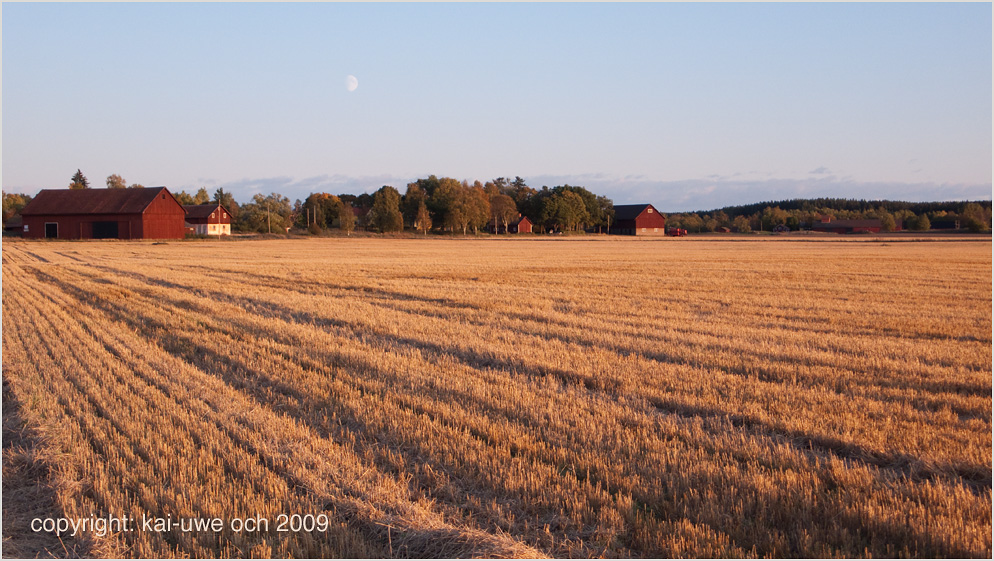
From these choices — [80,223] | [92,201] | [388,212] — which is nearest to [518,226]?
[388,212]

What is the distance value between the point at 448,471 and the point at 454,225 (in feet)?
352

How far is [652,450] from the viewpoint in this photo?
21.1ft

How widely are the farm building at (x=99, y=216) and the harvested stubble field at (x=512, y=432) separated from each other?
67898mm

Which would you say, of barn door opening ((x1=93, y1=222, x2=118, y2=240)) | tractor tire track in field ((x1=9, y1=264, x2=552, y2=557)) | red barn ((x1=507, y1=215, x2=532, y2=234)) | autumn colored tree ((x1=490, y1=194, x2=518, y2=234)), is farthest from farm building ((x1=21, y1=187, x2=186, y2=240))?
tractor tire track in field ((x1=9, y1=264, x2=552, y2=557))

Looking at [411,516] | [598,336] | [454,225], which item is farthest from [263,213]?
[411,516]

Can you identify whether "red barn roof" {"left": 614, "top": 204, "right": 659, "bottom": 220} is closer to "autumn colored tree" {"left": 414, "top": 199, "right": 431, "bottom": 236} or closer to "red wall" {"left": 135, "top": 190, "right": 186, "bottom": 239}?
"autumn colored tree" {"left": 414, "top": 199, "right": 431, "bottom": 236}

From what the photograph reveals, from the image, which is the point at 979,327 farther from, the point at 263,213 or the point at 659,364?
the point at 263,213

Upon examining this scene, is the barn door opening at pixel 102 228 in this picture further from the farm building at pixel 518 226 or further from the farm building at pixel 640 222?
the farm building at pixel 640 222

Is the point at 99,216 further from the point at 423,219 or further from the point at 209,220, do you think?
the point at 423,219

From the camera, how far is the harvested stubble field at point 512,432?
16.2ft

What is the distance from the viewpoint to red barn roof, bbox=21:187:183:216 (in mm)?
76375

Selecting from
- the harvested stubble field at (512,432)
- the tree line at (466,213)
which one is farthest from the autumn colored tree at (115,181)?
the harvested stubble field at (512,432)

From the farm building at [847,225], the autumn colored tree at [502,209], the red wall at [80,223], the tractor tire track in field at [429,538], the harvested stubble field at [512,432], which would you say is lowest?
the tractor tire track in field at [429,538]

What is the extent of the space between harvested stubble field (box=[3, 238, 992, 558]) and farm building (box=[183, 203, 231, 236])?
3325 inches
